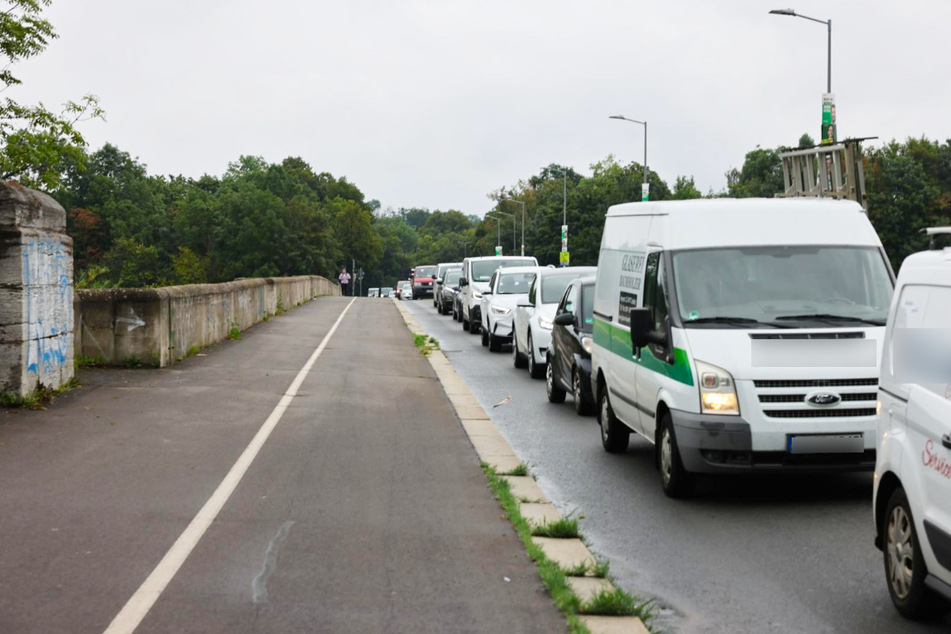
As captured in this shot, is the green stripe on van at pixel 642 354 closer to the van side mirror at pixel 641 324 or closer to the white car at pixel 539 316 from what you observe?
the van side mirror at pixel 641 324

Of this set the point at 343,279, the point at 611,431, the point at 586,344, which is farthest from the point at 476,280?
the point at 343,279

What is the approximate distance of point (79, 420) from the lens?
1167 centimetres

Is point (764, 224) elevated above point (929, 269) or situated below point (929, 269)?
above

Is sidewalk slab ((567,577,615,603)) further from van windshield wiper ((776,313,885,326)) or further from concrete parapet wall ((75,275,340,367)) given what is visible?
concrete parapet wall ((75,275,340,367))

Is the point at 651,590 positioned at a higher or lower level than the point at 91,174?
lower

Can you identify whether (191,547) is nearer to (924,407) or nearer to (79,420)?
(924,407)

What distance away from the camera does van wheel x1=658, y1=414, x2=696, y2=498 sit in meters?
8.17

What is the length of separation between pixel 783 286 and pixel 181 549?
4754mm

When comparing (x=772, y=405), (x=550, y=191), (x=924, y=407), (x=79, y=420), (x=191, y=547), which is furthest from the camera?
(x=550, y=191)

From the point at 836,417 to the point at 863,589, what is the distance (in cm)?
208

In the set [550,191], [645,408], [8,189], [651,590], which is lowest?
[651,590]

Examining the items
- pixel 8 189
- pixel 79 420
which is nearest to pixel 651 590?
pixel 79 420

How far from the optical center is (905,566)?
5.42m

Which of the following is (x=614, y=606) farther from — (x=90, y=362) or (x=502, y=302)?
(x=502, y=302)
